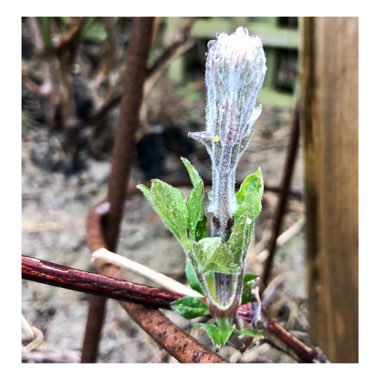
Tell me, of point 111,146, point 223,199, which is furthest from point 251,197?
point 111,146

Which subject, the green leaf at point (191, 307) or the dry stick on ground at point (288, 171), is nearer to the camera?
the green leaf at point (191, 307)

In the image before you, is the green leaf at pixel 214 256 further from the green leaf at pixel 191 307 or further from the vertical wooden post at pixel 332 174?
the vertical wooden post at pixel 332 174

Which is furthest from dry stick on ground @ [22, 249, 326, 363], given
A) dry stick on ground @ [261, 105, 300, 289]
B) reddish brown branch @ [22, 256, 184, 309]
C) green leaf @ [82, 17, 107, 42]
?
green leaf @ [82, 17, 107, 42]

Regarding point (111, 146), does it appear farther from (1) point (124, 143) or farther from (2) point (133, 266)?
(2) point (133, 266)

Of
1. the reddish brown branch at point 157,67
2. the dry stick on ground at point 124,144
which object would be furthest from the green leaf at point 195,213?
the reddish brown branch at point 157,67

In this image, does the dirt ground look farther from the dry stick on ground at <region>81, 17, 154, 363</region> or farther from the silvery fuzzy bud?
the silvery fuzzy bud
